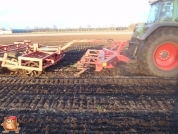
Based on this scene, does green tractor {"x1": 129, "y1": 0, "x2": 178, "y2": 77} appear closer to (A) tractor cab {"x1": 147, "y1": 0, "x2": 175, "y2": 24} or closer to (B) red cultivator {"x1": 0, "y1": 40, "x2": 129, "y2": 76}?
(A) tractor cab {"x1": 147, "y1": 0, "x2": 175, "y2": 24}

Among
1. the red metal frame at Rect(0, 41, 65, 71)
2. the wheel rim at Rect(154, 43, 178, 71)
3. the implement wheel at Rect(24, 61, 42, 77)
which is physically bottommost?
the implement wheel at Rect(24, 61, 42, 77)

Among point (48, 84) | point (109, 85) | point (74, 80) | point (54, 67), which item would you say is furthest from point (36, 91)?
point (54, 67)

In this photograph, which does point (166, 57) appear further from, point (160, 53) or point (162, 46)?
point (162, 46)

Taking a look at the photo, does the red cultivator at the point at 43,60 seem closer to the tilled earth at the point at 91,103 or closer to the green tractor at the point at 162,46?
the tilled earth at the point at 91,103

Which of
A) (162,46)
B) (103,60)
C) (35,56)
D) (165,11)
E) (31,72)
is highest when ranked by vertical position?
(165,11)

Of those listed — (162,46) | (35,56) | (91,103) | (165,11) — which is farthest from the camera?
(35,56)

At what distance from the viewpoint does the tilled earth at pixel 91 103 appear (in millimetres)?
3391

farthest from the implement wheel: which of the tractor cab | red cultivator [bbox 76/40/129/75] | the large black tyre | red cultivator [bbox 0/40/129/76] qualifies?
the tractor cab

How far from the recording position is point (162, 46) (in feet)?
19.0

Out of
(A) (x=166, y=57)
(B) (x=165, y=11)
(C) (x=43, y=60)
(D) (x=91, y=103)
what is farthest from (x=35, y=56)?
(B) (x=165, y=11)

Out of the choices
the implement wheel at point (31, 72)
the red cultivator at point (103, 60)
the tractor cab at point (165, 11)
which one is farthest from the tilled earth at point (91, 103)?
the tractor cab at point (165, 11)

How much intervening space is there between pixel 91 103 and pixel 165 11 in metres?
3.48

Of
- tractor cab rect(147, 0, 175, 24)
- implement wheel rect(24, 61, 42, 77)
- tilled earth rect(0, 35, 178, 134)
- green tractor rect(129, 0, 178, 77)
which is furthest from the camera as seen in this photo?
implement wheel rect(24, 61, 42, 77)

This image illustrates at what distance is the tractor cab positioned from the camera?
581 cm
